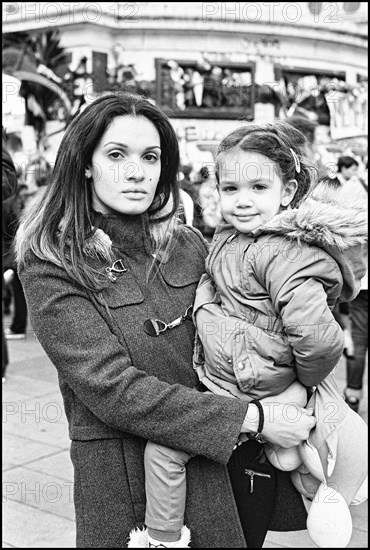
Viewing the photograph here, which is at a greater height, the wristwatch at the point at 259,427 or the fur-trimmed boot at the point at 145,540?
the wristwatch at the point at 259,427

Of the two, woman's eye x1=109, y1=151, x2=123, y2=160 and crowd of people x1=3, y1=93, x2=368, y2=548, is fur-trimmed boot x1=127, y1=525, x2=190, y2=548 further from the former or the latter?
woman's eye x1=109, y1=151, x2=123, y2=160

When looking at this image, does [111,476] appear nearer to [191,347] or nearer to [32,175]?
[191,347]

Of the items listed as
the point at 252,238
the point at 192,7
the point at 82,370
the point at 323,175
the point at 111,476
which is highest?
the point at 192,7

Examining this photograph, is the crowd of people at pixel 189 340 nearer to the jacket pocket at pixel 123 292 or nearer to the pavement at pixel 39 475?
the jacket pocket at pixel 123 292

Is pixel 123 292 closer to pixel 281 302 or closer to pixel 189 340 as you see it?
pixel 189 340

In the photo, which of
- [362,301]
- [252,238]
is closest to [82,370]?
[252,238]

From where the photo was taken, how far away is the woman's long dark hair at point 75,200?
2055 millimetres

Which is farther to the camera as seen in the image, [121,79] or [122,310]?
[121,79]

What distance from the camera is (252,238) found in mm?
2268

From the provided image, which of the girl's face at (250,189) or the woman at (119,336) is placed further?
the girl's face at (250,189)

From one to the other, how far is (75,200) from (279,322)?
2.13 feet

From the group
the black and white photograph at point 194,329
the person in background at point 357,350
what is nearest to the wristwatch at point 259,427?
the black and white photograph at point 194,329

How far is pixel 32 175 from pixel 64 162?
879 cm

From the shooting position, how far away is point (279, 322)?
210 cm
